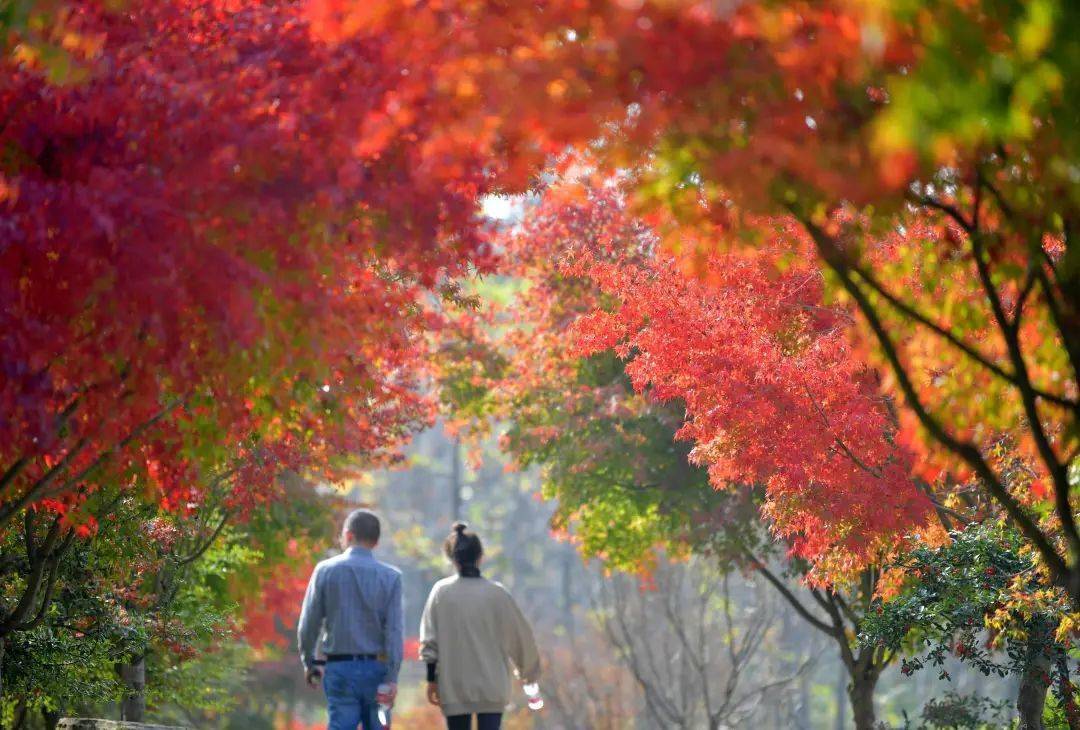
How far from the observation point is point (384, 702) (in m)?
8.77

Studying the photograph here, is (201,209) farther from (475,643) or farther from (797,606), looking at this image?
(797,606)

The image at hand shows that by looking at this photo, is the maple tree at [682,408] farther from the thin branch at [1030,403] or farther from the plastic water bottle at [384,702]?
the plastic water bottle at [384,702]

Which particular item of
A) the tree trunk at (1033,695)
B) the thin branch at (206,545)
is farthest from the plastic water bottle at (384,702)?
the thin branch at (206,545)

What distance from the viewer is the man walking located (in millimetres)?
8781

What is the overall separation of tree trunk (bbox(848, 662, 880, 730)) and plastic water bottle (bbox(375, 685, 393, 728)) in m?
7.49

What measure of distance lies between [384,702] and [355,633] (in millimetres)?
452

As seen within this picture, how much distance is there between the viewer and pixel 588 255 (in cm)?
1221

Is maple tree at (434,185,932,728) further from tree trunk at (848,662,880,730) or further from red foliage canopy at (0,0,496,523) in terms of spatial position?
red foliage canopy at (0,0,496,523)

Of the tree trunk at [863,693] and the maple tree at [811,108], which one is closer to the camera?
the maple tree at [811,108]

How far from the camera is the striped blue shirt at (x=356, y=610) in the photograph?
881 cm

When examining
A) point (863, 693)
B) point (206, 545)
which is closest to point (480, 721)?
point (206, 545)

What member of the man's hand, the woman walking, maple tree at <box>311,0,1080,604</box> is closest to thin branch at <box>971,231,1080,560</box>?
maple tree at <box>311,0,1080,604</box>

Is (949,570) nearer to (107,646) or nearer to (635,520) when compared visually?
(107,646)

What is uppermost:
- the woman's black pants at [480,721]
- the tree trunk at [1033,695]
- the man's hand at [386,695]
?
the tree trunk at [1033,695]
